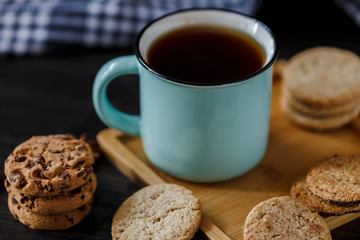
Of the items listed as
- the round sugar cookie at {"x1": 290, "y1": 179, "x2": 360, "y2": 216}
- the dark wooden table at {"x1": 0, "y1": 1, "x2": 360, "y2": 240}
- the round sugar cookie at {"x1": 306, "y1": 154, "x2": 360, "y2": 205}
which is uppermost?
the round sugar cookie at {"x1": 306, "y1": 154, "x2": 360, "y2": 205}

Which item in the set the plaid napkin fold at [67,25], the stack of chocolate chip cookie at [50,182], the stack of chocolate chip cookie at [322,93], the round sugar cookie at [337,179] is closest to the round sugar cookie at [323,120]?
the stack of chocolate chip cookie at [322,93]

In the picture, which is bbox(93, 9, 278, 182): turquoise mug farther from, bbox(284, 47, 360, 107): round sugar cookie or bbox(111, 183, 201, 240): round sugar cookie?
bbox(284, 47, 360, 107): round sugar cookie

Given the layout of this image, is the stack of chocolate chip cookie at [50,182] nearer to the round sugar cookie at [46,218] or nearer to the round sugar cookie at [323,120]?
the round sugar cookie at [46,218]

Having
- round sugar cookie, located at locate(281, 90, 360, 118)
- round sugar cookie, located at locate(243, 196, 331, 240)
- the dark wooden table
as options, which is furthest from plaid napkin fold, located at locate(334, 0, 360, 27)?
round sugar cookie, located at locate(243, 196, 331, 240)

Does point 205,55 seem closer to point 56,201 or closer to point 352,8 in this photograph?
point 56,201

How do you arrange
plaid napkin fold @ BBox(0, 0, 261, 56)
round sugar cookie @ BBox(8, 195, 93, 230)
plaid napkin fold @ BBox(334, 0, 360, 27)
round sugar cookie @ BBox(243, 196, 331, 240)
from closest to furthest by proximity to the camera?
1. round sugar cookie @ BBox(243, 196, 331, 240)
2. round sugar cookie @ BBox(8, 195, 93, 230)
3. plaid napkin fold @ BBox(0, 0, 261, 56)
4. plaid napkin fold @ BBox(334, 0, 360, 27)
